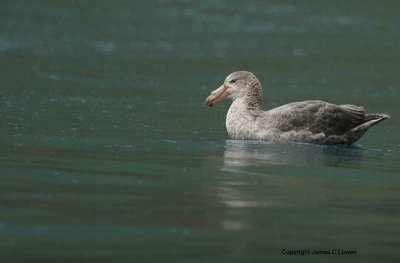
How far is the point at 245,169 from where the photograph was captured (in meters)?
11.8

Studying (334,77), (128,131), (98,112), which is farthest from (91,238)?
(334,77)

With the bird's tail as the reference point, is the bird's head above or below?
above

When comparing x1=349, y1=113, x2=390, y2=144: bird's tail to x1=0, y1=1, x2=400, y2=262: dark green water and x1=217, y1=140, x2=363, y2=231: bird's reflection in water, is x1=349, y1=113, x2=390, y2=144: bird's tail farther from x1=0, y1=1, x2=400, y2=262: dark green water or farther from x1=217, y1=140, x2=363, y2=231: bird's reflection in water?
x1=217, y1=140, x2=363, y2=231: bird's reflection in water

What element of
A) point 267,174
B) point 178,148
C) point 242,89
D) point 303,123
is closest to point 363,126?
point 303,123

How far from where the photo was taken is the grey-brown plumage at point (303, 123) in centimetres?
1454

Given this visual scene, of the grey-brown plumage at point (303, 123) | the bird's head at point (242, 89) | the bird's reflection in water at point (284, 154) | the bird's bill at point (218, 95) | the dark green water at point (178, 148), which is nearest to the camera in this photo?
the dark green water at point (178, 148)

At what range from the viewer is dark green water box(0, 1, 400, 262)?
855 cm

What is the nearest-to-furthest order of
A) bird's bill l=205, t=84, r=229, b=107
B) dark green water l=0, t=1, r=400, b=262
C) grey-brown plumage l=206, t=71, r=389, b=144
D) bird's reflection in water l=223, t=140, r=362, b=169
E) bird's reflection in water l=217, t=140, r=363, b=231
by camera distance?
dark green water l=0, t=1, r=400, b=262 → bird's reflection in water l=217, t=140, r=363, b=231 → bird's reflection in water l=223, t=140, r=362, b=169 → grey-brown plumage l=206, t=71, r=389, b=144 → bird's bill l=205, t=84, r=229, b=107

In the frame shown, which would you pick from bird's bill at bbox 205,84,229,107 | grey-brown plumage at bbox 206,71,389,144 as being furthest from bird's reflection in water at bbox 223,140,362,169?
bird's bill at bbox 205,84,229,107

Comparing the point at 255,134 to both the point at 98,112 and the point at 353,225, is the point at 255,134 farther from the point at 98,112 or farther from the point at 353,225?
the point at 353,225

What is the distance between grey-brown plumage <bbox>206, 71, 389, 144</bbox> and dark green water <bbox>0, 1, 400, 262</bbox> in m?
0.29

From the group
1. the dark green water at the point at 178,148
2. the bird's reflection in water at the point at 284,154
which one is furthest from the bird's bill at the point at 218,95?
the bird's reflection in water at the point at 284,154

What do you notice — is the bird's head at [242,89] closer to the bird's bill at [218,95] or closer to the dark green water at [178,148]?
the bird's bill at [218,95]

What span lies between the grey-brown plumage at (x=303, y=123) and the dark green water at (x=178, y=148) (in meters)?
0.29
